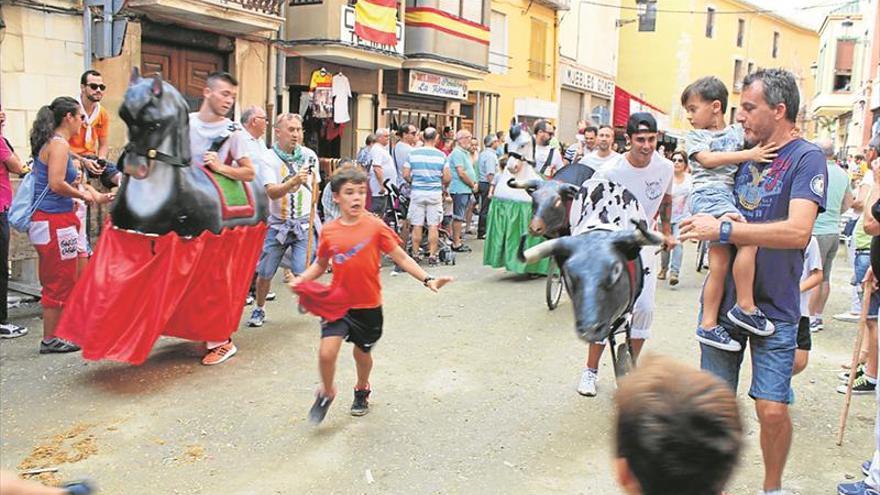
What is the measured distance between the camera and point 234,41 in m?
13.6

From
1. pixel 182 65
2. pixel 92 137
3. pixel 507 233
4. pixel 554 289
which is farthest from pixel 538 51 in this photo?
pixel 92 137

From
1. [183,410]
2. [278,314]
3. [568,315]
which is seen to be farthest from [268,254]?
[568,315]

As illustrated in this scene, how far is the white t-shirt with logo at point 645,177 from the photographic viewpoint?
4965mm

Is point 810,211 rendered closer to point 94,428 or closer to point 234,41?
point 94,428

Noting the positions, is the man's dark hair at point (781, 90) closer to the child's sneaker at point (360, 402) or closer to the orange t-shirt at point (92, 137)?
the child's sneaker at point (360, 402)

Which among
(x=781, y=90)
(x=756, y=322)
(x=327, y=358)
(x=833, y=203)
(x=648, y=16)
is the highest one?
(x=648, y=16)

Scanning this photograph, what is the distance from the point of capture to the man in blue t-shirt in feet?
10.5

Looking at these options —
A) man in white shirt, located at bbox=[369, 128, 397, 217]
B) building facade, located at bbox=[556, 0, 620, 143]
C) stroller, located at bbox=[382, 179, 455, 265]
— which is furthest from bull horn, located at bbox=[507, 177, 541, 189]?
building facade, located at bbox=[556, 0, 620, 143]

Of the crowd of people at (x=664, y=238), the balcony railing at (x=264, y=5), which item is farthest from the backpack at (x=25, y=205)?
the balcony railing at (x=264, y=5)

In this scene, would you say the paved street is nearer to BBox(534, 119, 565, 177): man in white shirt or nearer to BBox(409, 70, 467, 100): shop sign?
BBox(534, 119, 565, 177): man in white shirt

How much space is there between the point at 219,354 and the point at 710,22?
42.1 metres

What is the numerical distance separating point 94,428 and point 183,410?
52 centimetres

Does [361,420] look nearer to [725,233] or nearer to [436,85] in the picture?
[725,233]

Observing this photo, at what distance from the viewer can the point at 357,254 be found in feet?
15.1
